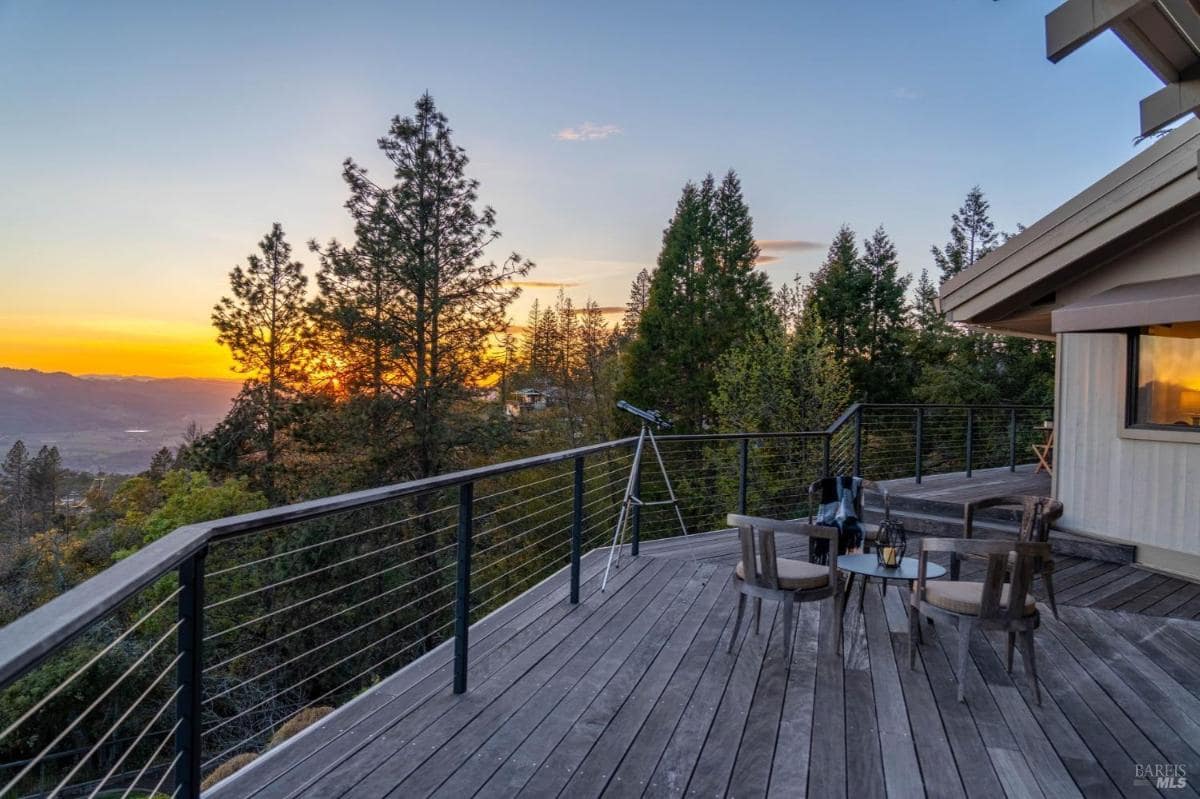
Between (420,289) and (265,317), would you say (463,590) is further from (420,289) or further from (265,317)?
(265,317)

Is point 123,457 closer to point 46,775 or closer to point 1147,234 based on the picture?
point 46,775

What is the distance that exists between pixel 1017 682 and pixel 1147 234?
12.5 feet

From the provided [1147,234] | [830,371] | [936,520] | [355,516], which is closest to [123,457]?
[355,516]

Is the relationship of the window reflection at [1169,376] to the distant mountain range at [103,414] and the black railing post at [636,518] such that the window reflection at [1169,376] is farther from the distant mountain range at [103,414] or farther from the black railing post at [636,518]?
the distant mountain range at [103,414]

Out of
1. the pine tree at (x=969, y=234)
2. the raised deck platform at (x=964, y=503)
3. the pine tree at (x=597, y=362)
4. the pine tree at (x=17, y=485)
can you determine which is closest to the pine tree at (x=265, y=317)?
the pine tree at (x=597, y=362)

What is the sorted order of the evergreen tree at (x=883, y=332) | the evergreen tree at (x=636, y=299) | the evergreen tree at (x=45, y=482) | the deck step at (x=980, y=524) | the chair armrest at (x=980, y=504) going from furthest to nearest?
the evergreen tree at (x=45, y=482), the evergreen tree at (x=636, y=299), the evergreen tree at (x=883, y=332), the deck step at (x=980, y=524), the chair armrest at (x=980, y=504)

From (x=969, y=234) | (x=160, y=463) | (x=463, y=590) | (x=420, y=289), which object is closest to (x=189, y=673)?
(x=463, y=590)

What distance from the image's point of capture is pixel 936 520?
19.9ft

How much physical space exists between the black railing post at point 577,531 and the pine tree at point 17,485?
33106mm

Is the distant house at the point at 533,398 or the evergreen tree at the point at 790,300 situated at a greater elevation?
the evergreen tree at the point at 790,300

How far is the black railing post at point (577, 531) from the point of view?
3.92 m

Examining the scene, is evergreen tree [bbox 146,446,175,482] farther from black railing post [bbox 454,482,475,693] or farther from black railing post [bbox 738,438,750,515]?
black railing post [bbox 454,482,475,693]

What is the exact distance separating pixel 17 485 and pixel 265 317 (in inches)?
687

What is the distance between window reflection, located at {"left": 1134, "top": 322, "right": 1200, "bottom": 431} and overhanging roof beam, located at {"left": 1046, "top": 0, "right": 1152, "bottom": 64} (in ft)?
14.0
